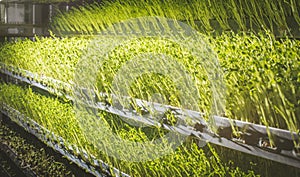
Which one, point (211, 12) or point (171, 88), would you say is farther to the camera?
point (211, 12)

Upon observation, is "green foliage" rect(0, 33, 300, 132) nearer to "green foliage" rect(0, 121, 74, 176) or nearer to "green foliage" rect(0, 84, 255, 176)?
"green foliage" rect(0, 84, 255, 176)

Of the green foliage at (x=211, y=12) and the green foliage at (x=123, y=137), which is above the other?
the green foliage at (x=211, y=12)

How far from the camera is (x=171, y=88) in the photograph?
170cm

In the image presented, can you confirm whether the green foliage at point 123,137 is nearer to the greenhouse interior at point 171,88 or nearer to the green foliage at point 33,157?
the greenhouse interior at point 171,88

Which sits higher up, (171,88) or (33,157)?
(171,88)

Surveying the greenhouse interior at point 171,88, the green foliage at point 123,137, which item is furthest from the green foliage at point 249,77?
the green foliage at point 123,137

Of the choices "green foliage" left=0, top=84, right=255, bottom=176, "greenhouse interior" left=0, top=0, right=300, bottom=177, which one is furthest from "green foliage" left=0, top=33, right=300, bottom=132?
"green foliage" left=0, top=84, right=255, bottom=176

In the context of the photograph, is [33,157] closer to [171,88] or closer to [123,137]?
[123,137]

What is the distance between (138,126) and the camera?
2.21 meters

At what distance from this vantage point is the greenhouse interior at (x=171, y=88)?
1.28 meters

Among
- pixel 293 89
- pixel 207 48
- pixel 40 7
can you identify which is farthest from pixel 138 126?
pixel 40 7

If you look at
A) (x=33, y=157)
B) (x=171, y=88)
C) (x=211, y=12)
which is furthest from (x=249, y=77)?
(x=33, y=157)

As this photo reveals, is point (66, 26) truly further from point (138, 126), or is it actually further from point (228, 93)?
point (228, 93)

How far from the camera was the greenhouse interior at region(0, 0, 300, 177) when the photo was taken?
128 cm
